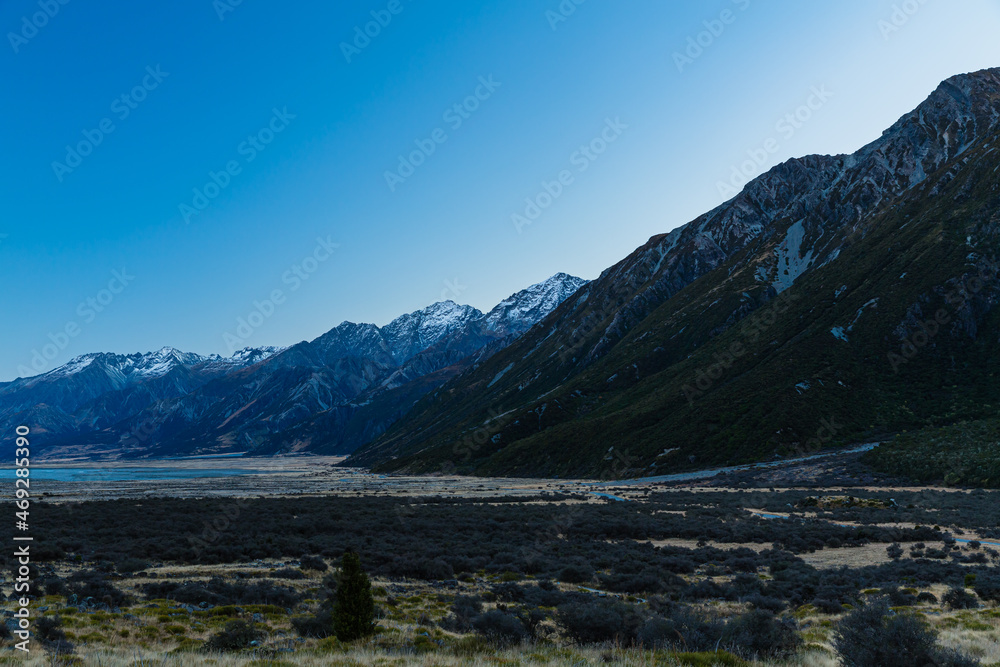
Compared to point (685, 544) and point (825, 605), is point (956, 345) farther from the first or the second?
point (825, 605)

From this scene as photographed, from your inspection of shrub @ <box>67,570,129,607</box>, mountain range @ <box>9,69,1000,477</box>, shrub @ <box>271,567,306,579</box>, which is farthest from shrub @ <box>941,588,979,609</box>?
mountain range @ <box>9,69,1000,477</box>

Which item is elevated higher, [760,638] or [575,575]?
[760,638]

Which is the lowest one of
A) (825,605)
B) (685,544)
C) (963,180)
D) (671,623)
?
(685,544)

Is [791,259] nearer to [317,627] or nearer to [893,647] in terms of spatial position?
[893,647]

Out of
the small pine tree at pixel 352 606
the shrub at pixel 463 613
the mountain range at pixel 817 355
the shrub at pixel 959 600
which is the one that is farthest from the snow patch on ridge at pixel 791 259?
the small pine tree at pixel 352 606

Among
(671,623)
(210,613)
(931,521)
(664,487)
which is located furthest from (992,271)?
(210,613)

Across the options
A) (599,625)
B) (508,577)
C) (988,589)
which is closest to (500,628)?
(599,625)

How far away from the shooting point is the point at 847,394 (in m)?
101

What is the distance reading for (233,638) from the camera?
48.5 ft

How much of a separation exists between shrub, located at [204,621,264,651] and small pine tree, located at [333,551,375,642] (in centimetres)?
227

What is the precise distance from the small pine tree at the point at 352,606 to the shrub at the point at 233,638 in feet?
7.44

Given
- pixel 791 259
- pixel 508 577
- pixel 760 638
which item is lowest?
pixel 508 577

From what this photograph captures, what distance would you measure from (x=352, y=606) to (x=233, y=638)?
3.18 metres

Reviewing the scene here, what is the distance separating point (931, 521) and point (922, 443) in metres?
44.0
